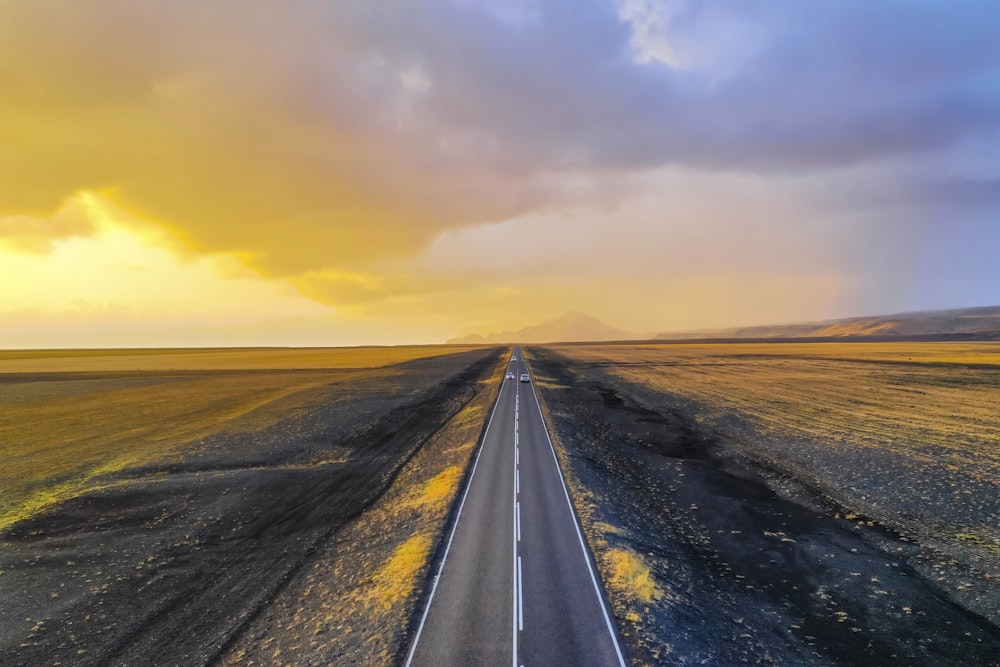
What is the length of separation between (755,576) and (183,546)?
1130 inches

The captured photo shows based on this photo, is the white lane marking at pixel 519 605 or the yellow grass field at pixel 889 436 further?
the yellow grass field at pixel 889 436

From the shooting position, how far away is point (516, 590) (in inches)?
703

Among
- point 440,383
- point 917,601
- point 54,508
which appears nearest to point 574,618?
point 917,601

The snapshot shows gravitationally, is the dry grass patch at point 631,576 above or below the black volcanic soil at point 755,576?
above

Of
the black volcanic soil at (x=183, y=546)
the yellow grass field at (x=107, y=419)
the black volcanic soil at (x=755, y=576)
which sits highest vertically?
the yellow grass field at (x=107, y=419)

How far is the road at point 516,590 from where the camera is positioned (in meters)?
14.8

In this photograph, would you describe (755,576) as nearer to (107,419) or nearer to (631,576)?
(631,576)

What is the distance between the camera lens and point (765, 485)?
105 feet

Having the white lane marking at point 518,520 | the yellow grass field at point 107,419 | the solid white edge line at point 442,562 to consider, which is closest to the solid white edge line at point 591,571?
the white lane marking at point 518,520

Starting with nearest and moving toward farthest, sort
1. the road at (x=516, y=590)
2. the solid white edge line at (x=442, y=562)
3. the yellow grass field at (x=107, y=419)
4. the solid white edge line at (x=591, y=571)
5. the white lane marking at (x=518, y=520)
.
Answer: the road at (x=516, y=590) < the solid white edge line at (x=591, y=571) < the solid white edge line at (x=442, y=562) < the white lane marking at (x=518, y=520) < the yellow grass field at (x=107, y=419)

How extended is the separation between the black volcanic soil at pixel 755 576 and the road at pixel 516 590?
4.22 ft

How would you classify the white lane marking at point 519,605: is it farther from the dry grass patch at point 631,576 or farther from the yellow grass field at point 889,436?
the yellow grass field at point 889,436

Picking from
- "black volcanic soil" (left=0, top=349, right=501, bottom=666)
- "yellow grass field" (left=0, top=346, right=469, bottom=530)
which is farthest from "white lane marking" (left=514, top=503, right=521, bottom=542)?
"yellow grass field" (left=0, top=346, right=469, bottom=530)

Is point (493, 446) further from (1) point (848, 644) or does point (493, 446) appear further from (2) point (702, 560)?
(1) point (848, 644)
